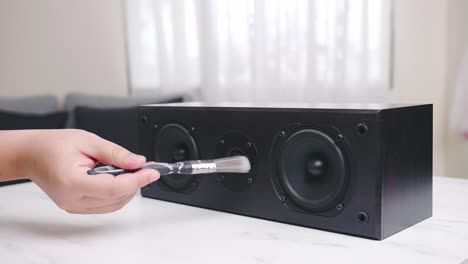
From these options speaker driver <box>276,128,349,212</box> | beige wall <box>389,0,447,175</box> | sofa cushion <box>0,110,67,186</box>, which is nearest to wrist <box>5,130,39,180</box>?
speaker driver <box>276,128,349,212</box>

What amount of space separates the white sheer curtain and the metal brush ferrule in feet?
4.03

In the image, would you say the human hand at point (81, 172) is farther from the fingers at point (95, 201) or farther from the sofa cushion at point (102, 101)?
the sofa cushion at point (102, 101)

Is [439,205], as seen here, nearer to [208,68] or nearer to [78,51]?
[208,68]

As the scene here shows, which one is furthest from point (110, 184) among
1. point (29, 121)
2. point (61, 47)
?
point (61, 47)

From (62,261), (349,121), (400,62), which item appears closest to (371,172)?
(349,121)

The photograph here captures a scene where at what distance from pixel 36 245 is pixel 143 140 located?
0.28 meters

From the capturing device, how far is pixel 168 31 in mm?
2389

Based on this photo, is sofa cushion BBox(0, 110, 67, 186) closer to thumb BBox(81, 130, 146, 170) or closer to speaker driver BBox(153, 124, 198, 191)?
speaker driver BBox(153, 124, 198, 191)

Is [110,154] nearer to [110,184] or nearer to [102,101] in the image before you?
[110,184]

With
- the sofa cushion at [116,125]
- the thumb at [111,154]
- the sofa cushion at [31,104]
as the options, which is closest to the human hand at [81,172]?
the thumb at [111,154]

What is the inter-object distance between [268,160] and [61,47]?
7.05ft

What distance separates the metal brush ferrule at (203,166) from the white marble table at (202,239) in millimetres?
61

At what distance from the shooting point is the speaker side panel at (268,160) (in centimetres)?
61

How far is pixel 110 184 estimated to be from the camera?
1.95 ft
